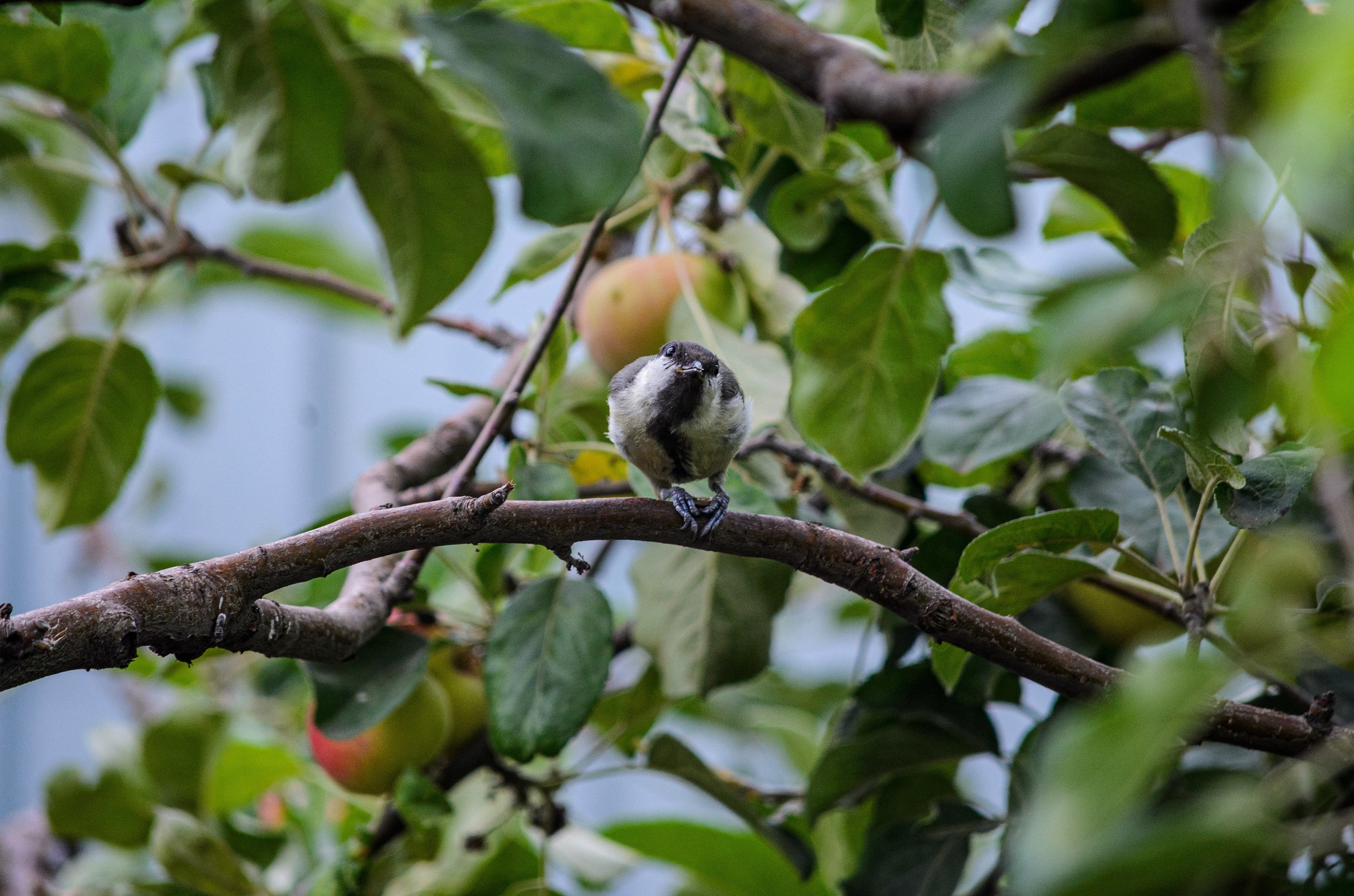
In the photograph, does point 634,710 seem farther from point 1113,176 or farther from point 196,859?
point 1113,176

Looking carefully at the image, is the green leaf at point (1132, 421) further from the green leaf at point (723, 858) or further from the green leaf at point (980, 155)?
the green leaf at point (723, 858)

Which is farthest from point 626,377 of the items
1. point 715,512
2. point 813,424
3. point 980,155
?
point 980,155

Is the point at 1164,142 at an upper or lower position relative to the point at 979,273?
upper

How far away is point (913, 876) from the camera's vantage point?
41.2 inches

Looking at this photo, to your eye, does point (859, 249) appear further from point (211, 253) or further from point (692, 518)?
point (211, 253)

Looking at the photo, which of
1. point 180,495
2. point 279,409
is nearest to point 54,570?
point 180,495

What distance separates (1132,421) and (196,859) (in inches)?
42.4

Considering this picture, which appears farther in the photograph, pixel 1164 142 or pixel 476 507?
pixel 1164 142

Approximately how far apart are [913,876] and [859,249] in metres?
0.71

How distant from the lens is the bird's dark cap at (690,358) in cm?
96

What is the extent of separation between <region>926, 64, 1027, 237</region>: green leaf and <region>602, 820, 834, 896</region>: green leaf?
1.10 meters

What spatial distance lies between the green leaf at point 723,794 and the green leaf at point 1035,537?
40 centimetres

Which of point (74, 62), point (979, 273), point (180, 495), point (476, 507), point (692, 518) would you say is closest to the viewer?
point (476, 507)

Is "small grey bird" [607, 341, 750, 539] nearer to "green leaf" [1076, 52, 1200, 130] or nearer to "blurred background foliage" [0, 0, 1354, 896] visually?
"blurred background foliage" [0, 0, 1354, 896]
